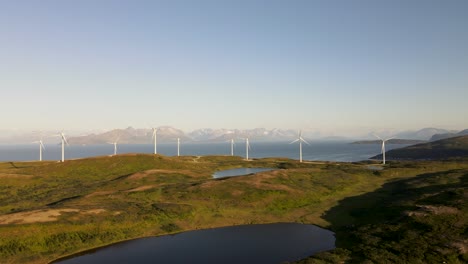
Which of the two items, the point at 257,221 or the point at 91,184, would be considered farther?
the point at 91,184

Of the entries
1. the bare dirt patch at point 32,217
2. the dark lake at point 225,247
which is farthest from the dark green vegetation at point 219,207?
the dark lake at point 225,247

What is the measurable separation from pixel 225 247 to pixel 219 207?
84.3ft

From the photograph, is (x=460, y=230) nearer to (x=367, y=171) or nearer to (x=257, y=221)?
(x=257, y=221)

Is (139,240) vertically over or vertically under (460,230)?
under

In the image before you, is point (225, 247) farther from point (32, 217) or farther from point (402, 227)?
point (32, 217)

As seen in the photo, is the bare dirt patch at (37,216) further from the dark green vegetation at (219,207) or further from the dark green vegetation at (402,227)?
the dark green vegetation at (402,227)

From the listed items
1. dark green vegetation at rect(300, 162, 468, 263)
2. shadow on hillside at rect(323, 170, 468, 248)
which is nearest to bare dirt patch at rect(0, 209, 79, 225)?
dark green vegetation at rect(300, 162, 468, 263)

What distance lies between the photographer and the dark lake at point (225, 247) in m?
55.7

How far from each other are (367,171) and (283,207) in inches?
2475

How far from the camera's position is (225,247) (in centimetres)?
6075

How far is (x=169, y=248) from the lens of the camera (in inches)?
2422

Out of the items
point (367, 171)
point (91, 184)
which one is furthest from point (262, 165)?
point (91, 184)

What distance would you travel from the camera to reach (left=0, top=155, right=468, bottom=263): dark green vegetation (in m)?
60.8

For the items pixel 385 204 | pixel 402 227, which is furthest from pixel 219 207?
pixel 402 227
